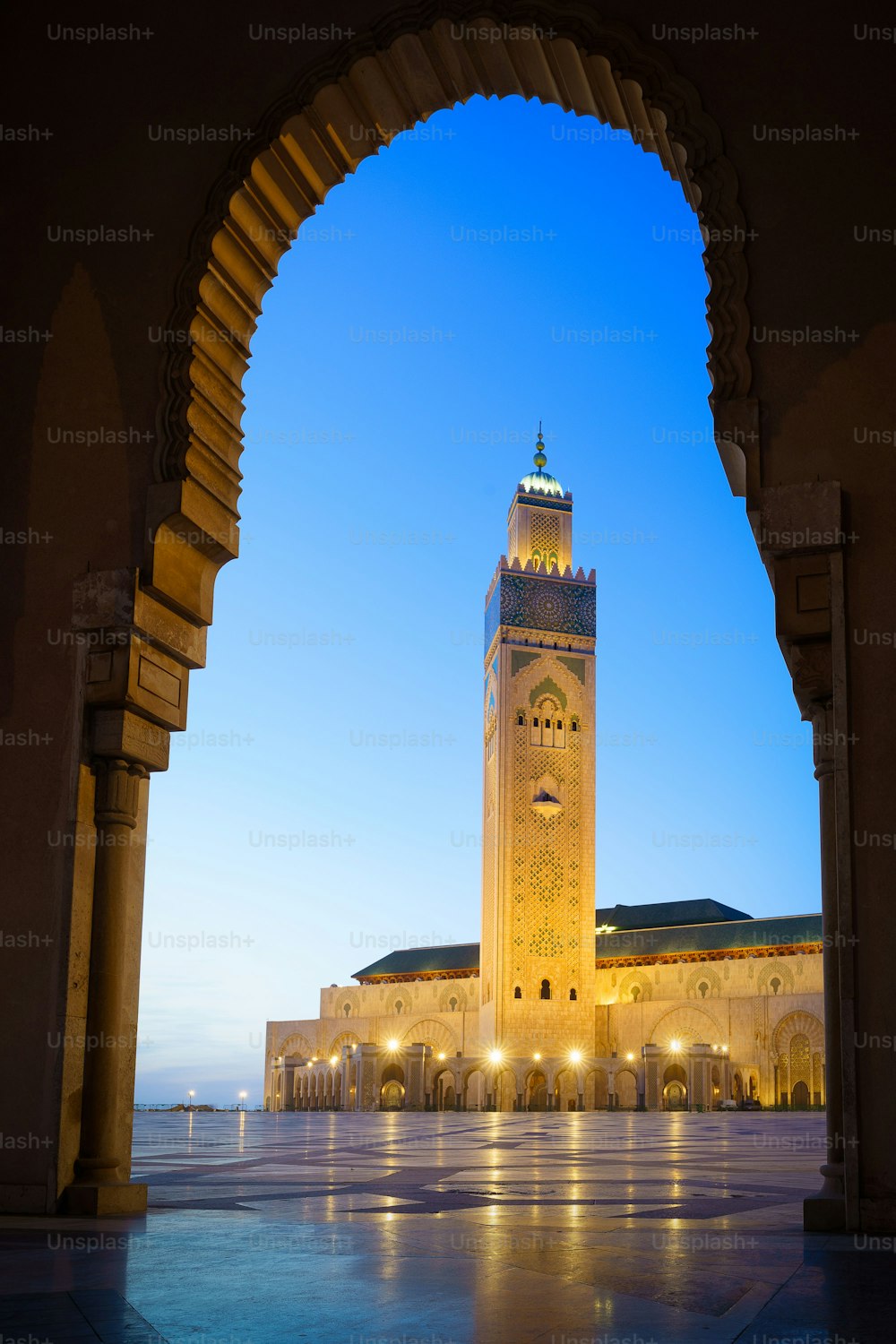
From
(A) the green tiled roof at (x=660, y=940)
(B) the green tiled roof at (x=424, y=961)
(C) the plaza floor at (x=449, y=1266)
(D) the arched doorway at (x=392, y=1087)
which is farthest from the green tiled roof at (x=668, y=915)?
(C) the plaza floor at (x=449, y=1266)

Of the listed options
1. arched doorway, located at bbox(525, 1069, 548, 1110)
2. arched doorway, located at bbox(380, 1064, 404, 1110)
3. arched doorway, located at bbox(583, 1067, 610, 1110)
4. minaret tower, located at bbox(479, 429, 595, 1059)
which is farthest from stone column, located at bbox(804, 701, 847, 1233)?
arched doorway, located at bbox(380, 1064, 404, 1110)

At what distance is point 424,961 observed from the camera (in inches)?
1724

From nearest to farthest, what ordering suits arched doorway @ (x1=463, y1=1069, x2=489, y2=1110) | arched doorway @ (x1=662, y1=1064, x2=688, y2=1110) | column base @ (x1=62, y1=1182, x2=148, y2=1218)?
column base @ (x1=62, y1=1182, x2=148, y2=1218), arched doorway @ (x1=662, y1=1064, x2=688, y2=1110), arched doorway @ (x1=463, y1=1069, x2=489, y2=1110)

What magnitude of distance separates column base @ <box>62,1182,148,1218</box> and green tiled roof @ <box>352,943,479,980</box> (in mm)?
37174

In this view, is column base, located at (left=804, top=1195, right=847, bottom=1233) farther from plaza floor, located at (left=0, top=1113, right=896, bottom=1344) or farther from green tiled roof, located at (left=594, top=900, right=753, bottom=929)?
green tiled roof, located at (left=594, top=900, right=753, bottom=929)

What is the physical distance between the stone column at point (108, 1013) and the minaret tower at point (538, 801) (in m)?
30.9

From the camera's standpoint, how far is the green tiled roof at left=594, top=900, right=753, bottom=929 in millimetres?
40000

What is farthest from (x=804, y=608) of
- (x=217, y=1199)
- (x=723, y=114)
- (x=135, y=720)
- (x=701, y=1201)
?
(x=217, y=1199)

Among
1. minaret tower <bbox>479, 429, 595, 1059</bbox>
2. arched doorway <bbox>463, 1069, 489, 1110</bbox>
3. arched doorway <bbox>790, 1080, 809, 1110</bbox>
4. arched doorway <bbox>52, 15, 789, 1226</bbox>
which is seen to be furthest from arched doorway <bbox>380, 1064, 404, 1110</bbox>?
arched doorway <bbox>52, 15, 789, 1226</bbox>

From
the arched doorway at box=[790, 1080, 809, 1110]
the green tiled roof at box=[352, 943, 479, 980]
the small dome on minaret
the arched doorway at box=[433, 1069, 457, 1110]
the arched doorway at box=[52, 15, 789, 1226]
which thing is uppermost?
the small dome on minaret

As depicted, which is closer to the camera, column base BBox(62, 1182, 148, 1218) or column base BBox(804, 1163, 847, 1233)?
column base BBox(804, 1163, 847, 1233)

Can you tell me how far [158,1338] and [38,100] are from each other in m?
4.64

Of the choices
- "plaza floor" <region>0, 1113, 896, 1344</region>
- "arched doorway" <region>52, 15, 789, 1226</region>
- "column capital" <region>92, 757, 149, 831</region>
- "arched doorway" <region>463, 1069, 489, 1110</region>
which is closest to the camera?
"plaza floor" <region>0, 1113, 896, 1344</region>

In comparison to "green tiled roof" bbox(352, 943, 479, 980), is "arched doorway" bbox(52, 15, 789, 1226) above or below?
above
